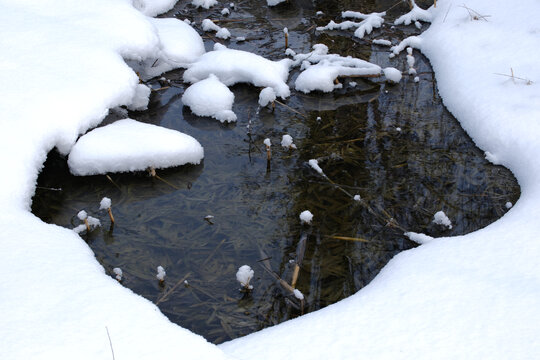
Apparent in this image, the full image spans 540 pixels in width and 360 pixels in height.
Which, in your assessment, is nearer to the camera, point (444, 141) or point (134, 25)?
point (444, 141)

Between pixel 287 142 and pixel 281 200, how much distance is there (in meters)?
0.68

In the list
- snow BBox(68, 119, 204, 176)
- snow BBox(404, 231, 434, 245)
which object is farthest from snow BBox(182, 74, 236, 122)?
snow BBox(404, 231, 434, 245)

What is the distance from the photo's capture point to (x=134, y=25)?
4809 millimetres

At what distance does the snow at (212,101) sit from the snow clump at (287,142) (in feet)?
2.02

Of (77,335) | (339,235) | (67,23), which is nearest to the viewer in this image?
(77,335)

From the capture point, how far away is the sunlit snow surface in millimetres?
2066

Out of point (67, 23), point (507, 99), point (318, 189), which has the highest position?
point (67, 23)

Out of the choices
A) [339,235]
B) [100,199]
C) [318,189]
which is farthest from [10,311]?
[318,189]

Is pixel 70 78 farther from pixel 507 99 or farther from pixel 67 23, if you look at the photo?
pixel 507 99

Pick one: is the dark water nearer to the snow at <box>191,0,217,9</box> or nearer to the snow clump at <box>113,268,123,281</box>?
the snow clump at <box>113,268,123,281</box>

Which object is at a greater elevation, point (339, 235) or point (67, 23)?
point (67, 23)

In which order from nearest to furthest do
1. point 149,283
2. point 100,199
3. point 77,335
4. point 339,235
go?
point 77,335
point 149,283
point 339,235
point 100,199

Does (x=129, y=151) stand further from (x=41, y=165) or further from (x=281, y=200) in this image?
(x=281, y=200)

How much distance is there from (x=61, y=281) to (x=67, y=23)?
10.4 feet
